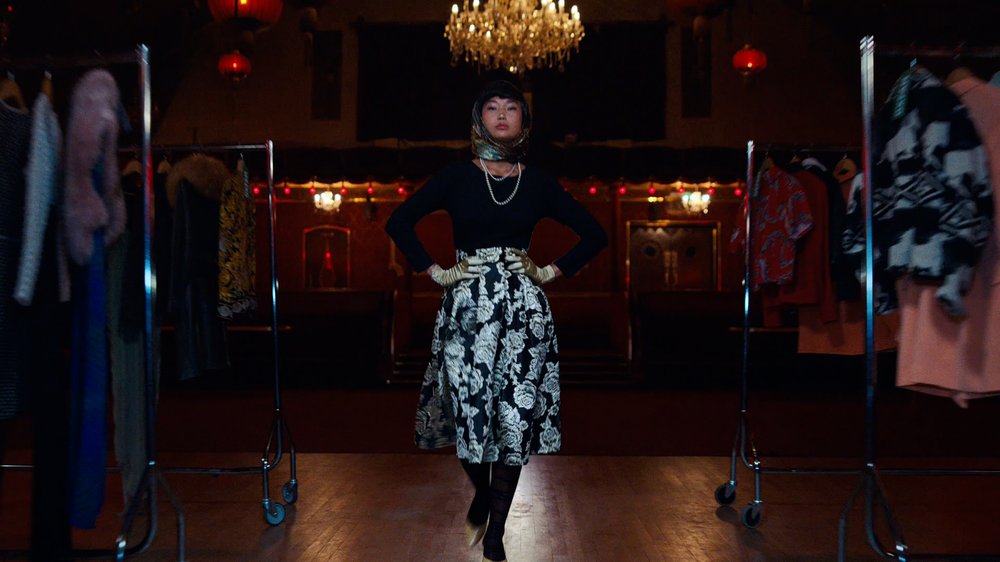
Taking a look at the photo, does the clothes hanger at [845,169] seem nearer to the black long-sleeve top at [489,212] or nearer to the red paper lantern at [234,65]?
the black long-sleeve top at [489,212]

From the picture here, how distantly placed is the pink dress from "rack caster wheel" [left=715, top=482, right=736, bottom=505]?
1403 mm

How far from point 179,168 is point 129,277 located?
24.6 inches

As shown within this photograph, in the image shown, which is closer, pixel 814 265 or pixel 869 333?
pixel 869 333

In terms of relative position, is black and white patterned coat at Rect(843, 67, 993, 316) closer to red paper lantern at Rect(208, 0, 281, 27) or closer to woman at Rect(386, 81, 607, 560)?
woman at Rect(386, 81, 607, 560)

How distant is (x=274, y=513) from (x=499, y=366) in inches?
50.5

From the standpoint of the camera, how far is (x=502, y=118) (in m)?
2.70

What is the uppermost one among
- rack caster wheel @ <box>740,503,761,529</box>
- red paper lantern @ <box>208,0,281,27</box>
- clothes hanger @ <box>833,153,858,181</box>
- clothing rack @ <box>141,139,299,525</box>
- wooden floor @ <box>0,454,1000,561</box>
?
red paper lantern @ <box>208,0,281,27</box>

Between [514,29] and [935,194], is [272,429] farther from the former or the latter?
[514,29]

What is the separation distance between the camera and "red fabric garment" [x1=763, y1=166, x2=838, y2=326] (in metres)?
3.86

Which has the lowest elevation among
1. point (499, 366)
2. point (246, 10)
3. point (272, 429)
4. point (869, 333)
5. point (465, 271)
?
point (272, 429)

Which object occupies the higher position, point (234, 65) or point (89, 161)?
point (234, 65)

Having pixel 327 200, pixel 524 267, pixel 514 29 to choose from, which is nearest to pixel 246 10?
pixel 514 29

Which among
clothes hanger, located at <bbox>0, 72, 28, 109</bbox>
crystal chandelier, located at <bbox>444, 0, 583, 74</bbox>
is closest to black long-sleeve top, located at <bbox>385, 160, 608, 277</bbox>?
clothes hanger, located at <bbox>0, 72, 28, 109</bbox>

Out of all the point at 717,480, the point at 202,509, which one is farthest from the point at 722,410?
the point at 202,509
